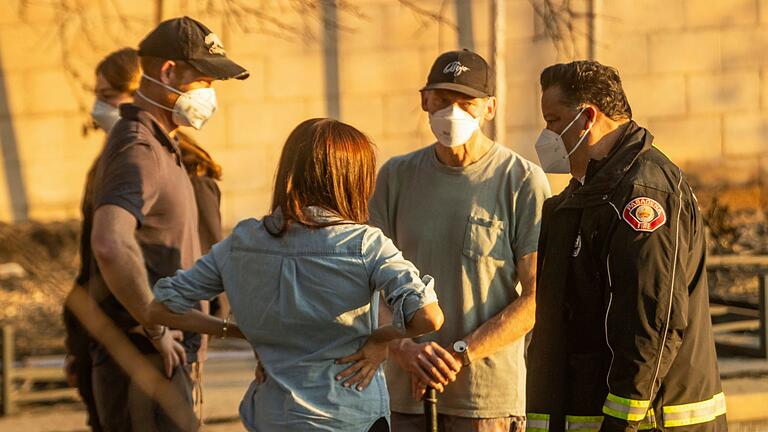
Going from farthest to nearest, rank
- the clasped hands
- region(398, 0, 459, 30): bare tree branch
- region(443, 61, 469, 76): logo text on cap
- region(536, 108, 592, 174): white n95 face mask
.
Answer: region(398, 0, 459, 30): bare tree branch, region(443, 61, 469, 76): logo text on cap, the clasped hands, region(536, 108, 592, 174): white n95 face mask

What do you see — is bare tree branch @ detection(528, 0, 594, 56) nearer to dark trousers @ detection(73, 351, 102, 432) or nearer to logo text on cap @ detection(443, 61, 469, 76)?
logo text on cap @ detection(443, 61, 469, 76)

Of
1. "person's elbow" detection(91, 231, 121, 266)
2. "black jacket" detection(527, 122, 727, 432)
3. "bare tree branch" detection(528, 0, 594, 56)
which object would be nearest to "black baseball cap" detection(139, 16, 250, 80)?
"person's elbow" detection(91, 231, 121, 266)

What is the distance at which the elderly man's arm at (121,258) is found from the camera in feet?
15.0

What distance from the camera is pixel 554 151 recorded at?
15.0 feet

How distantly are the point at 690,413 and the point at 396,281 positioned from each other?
972 millimetres

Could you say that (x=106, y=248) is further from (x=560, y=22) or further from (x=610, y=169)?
(x=560, y=22)

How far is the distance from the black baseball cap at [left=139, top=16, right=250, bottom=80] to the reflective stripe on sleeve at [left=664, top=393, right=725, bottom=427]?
6.40ft

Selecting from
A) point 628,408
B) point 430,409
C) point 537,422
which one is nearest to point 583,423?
point 537,422

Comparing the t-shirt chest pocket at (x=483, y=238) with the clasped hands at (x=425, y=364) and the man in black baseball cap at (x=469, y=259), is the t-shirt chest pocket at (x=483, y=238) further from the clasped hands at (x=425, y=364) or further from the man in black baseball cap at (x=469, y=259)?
the clasped hands at (x=425, y=364)

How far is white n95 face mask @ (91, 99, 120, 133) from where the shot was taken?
19.2 ft

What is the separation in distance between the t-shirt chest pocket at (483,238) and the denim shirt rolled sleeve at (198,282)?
128cm

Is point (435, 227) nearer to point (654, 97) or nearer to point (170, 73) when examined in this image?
point (170, 73)

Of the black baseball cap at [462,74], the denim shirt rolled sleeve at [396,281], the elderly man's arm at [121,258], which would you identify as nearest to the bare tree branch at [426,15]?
the black baseball cap at [462,74]

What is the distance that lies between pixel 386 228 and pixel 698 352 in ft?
4.98
